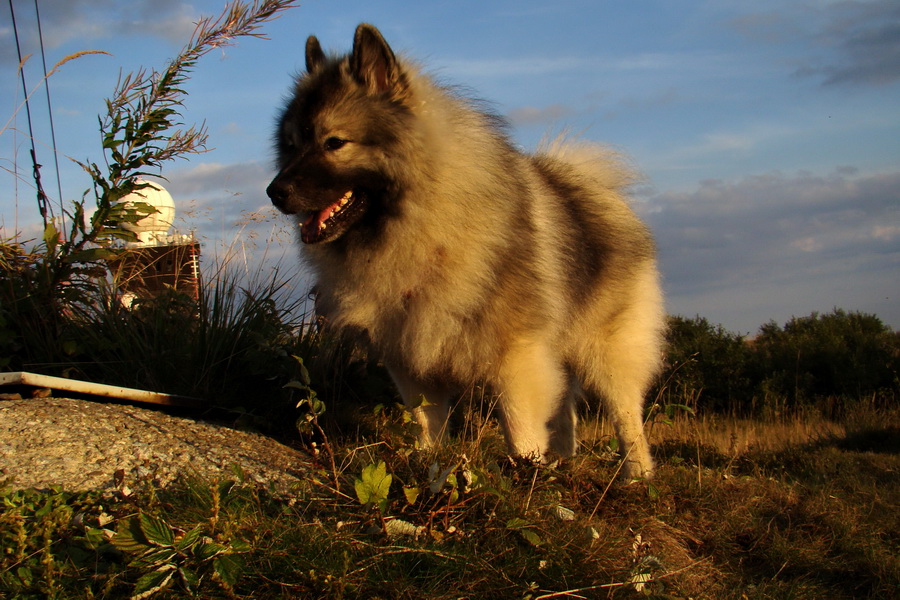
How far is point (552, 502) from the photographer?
2572mm

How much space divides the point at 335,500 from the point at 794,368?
1067 centimetres

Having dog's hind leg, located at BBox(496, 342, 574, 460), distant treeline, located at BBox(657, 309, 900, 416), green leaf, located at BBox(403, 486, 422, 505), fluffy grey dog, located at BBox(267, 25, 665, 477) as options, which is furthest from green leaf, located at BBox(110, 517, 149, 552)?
distant treeline, located at BBox(657, 309, 900, 416)

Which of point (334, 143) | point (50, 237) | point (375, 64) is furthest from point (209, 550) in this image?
point (50, 237)

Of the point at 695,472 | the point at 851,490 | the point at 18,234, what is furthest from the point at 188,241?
the point at 851,490

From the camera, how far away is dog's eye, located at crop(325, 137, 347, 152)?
3.23 metres

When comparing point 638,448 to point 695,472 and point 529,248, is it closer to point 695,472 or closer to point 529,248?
point 695,472

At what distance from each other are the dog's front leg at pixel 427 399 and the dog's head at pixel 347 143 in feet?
2.55

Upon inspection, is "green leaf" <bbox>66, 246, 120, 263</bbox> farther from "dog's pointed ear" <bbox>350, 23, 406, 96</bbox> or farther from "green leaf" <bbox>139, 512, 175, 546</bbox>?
"green leaf" <bbox>139, 512, 175, 546</bbox>

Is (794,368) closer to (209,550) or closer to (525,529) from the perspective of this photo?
(525,529)

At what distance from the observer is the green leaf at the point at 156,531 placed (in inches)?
78.7

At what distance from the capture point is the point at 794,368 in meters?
11.3

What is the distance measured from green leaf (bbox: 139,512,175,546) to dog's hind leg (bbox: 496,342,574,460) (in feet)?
5.26

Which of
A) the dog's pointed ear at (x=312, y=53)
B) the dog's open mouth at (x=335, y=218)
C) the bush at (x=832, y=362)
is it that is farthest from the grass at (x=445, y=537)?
the bush at (x=832, y=362)

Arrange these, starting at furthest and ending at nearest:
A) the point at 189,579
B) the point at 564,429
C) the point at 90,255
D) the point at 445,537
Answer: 1. the point at 564,429
2. the point at 90,255
3. the point at 445,537
4. the point at 189,579
